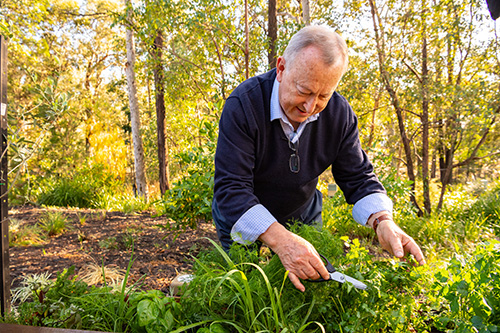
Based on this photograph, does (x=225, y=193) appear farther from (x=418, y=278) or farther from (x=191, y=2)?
(x=191, y=2)

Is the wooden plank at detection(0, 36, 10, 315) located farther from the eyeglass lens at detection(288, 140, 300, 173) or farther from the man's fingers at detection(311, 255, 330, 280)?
the man's fingers at detection(311, 255, 330, 280)

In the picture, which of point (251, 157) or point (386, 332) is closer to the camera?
point (386, 332)

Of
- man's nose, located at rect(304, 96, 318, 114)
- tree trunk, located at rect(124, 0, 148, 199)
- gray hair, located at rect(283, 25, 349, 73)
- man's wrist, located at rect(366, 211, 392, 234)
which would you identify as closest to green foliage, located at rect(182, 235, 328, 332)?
man's wrist, located at rect(366, 211, 392, 234)

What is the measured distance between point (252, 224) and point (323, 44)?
777mm

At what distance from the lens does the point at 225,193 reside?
1445 mm

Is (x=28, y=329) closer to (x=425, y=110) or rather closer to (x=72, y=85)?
(x=425, y=110)

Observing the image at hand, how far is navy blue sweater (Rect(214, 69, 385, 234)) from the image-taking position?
1.49 meters

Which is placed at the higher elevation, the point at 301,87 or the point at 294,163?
the point at 301,87

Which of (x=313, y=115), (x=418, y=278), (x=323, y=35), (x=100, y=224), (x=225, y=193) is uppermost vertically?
(x=323, y=35)

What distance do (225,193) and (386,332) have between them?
A: 80 centimetres

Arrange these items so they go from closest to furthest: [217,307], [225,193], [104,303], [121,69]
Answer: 1. [217,307]
2. [104,303]
3. [225,193]
4. [121,69]

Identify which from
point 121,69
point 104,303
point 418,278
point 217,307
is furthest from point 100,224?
point 121,69

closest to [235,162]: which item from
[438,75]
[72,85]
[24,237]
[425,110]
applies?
[24,237]

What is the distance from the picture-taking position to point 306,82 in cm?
139
